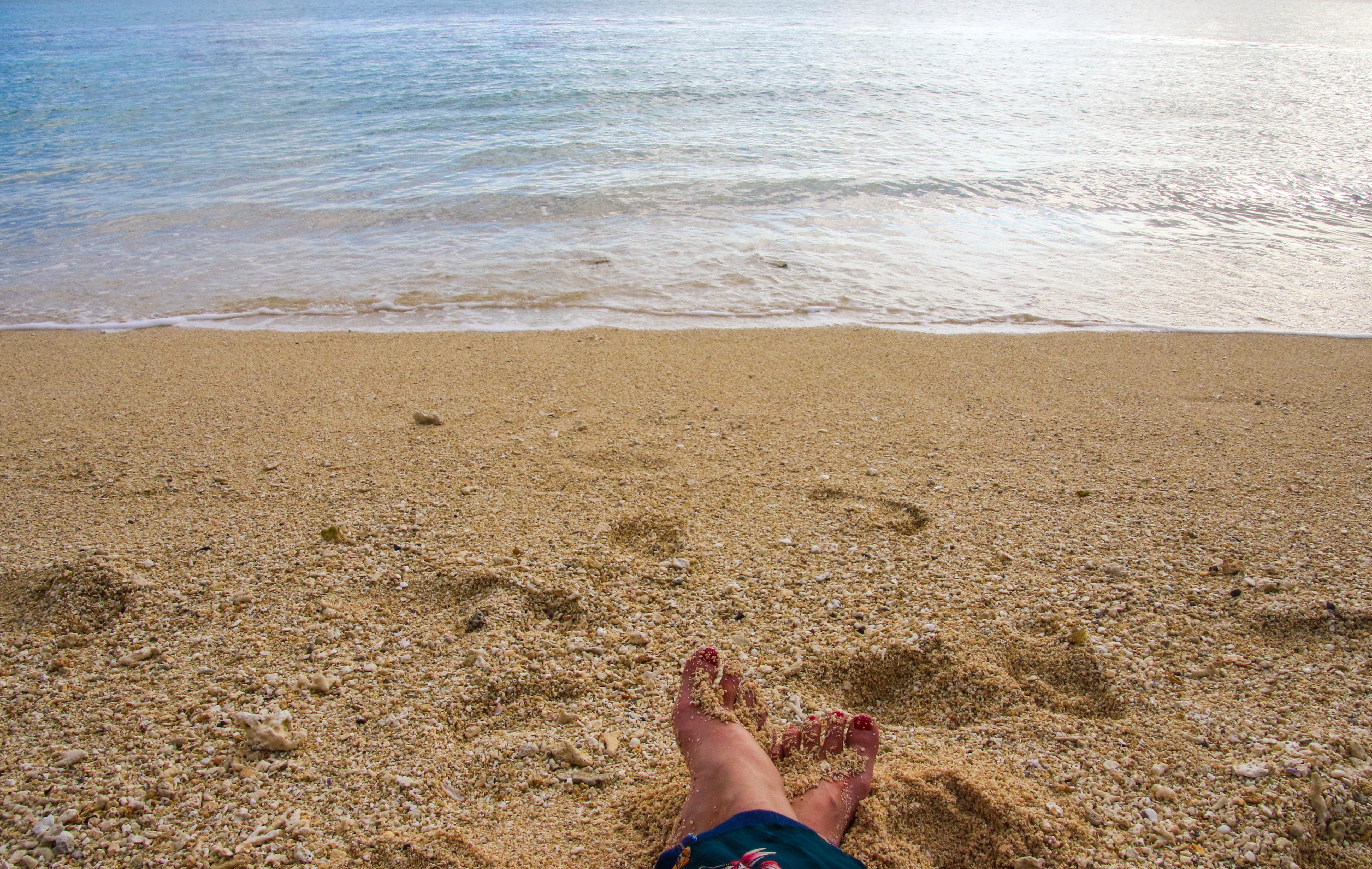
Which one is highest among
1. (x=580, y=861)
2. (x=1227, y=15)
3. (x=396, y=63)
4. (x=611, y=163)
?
(x=1227, y=15)

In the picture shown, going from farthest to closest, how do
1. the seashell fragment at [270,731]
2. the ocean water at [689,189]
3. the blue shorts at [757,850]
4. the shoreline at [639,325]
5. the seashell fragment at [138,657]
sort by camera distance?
the ocean water at [689,189] → the shoreline at [639,325] → the seashell fragment at [138,657] → the seashell fragment at [270,731] → the blue shorts at [757,850]

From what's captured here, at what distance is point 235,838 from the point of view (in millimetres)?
1550

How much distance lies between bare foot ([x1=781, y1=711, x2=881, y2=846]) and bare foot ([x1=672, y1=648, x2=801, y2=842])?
0.17 feet

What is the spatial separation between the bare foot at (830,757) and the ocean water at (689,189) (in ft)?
12.3

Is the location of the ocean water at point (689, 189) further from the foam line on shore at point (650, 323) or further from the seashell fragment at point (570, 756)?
the seashell fragment at point (570, 756)

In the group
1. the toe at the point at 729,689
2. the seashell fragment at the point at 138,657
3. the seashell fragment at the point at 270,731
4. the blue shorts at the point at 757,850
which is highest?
the blue shorts at the point at 757,850

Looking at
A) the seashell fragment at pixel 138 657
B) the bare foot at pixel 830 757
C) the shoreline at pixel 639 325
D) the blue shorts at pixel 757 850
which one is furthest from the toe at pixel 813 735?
the shoreline at pixel 639 325

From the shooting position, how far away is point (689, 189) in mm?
8625

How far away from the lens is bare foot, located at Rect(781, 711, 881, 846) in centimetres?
167

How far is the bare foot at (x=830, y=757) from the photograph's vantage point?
167 cm

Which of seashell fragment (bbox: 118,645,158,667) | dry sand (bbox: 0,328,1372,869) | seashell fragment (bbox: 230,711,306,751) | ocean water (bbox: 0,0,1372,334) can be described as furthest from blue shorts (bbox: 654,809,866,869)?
ocean water (bbox: 0,0,1372,334)

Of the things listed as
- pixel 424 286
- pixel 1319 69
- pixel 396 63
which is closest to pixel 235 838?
pixel 424 286

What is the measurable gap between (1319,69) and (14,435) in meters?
23.7

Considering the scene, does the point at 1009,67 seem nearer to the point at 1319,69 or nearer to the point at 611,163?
the point at 1319,69
